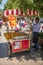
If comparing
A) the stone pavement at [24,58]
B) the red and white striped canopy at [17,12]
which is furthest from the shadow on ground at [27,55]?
the red and white striped canopy at [17,12]

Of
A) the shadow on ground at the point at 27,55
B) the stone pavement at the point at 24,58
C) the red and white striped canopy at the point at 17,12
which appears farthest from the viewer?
the shadow on ground at the point at 27,55

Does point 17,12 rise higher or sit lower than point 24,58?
higher

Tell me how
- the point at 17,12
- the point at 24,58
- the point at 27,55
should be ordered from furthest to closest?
1. the point at 27,55
2. the point at 24,58
3. the point at 17,12

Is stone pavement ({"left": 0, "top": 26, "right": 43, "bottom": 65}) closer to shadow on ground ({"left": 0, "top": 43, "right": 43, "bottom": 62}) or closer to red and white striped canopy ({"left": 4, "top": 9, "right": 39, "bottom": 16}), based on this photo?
shadow on ground ({"left": 0, "top": 43, "right": 43, "bottom": 62})

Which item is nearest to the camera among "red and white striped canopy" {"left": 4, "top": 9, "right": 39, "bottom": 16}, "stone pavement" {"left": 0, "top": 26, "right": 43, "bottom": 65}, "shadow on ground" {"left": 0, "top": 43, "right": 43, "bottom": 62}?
"stone pavement" {"left": 0, "top": 26, "right": 43, "bottom": 65}

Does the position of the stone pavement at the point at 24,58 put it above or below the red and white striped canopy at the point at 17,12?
below

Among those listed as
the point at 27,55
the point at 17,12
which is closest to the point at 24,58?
the point at 27,55

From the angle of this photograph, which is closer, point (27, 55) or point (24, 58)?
point (24, 58)

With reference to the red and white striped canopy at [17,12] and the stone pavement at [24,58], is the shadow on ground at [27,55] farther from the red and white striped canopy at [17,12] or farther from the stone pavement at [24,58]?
the red and white striped canopy at [17,12]

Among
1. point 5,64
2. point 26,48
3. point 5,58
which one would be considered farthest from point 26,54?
point 5,64

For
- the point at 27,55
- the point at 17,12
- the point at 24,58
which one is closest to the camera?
the point at 17,12

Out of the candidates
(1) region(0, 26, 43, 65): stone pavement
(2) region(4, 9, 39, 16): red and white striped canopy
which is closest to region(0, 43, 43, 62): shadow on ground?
(1) region(0, 26, 43, 65): stone pavement

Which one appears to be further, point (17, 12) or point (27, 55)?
point (27, 55)

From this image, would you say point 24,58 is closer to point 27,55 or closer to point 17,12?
point 27,55
